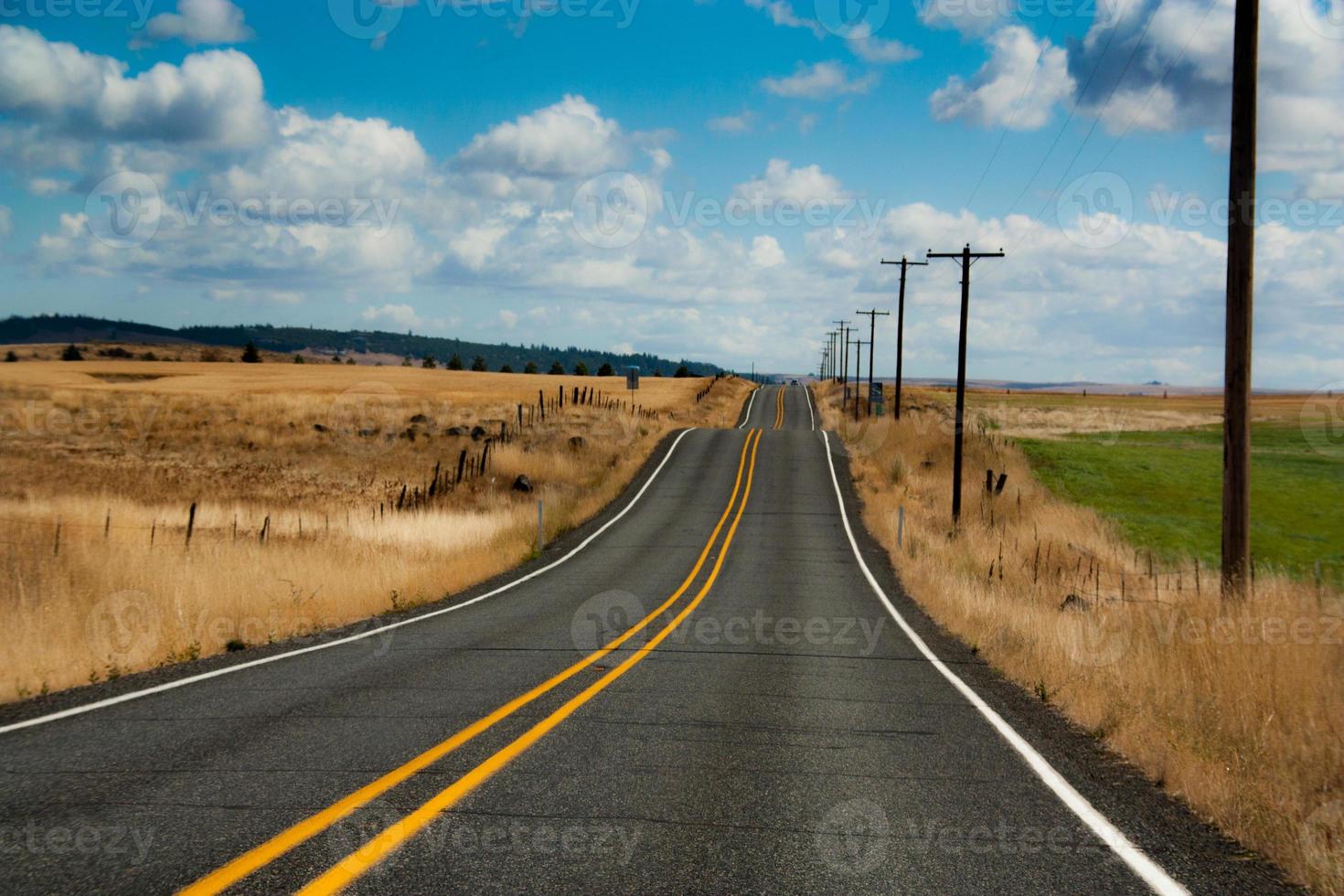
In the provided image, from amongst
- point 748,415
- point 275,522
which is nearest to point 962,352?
point 275,522

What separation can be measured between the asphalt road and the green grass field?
16702 mm

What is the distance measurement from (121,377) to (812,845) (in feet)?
314

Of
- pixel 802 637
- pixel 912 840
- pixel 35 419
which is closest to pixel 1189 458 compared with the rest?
pixel 802 637

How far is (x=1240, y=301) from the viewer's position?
1244cm

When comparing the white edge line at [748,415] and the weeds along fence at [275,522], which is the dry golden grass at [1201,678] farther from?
the white edge line at [748,415]

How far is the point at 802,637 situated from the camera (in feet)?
44.9

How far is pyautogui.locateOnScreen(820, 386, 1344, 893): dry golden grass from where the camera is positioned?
19.1ft

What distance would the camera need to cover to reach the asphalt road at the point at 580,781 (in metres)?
4.62

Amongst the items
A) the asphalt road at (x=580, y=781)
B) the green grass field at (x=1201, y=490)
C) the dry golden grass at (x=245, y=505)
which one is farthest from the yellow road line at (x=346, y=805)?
the green grass field at (x=1201, y=490)

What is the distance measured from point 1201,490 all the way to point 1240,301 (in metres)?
31.4

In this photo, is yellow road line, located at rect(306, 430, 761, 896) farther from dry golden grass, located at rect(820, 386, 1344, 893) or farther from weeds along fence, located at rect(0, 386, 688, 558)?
weeds along fence, located at rect(0, 386, 688, 558)

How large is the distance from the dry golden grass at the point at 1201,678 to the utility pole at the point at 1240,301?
2.51 ft

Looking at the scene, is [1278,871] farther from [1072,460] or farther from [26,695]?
[1072,460]

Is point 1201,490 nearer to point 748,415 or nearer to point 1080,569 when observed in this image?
point 1080,569
